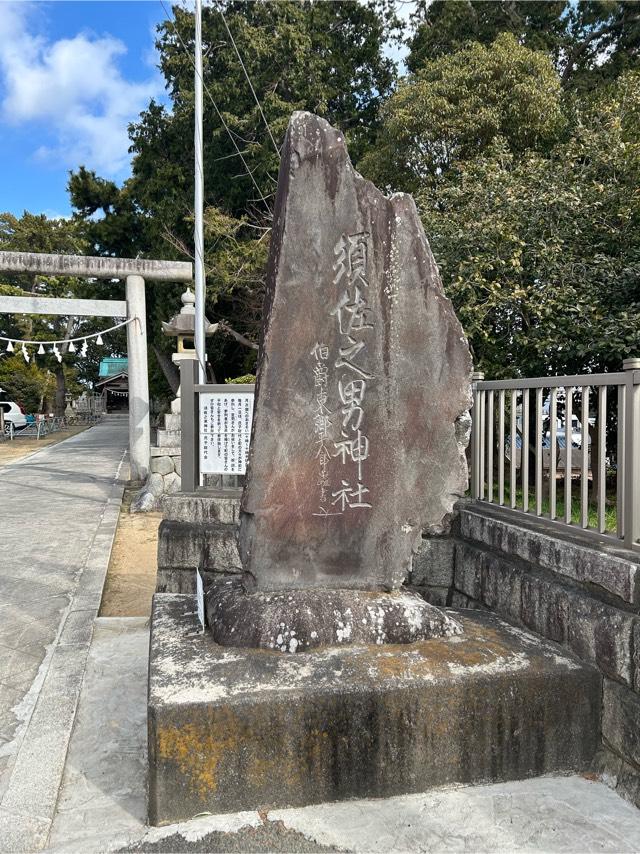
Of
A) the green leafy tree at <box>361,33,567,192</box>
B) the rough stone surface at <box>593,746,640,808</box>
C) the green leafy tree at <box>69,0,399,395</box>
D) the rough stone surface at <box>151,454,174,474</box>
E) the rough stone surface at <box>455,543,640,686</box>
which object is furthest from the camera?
the green leafy tree at <box>69,0,399,395</box>

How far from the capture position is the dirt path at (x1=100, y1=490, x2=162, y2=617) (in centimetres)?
572

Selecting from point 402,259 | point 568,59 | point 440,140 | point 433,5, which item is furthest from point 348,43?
point 402,259

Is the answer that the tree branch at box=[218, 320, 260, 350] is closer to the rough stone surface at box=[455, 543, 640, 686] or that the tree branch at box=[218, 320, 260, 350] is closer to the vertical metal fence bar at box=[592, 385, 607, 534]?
the rough stone surface at box=[455, 543, 640, 686]

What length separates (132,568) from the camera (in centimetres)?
723

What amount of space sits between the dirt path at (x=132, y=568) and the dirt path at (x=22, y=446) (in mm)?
9646

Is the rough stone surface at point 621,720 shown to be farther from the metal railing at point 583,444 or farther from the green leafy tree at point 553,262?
the green leafy tree at point 553,262

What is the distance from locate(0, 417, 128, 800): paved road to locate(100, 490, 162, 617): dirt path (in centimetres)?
36

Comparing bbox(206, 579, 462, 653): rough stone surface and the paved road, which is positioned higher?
bbox(206, 579, 462, 653): rough stone surface

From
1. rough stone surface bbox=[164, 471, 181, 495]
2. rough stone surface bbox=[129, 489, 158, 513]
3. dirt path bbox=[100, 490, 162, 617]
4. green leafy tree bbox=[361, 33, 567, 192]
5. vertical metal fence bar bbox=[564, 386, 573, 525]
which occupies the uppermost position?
green leafy tree bbox=[361, 33, 567, 192]

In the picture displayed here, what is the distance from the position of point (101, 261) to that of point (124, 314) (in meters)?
1.11

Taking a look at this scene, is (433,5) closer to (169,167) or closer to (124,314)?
(169,167)

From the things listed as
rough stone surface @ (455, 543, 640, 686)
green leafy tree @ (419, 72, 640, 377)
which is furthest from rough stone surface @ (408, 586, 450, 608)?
green leafy tree @ (419, 72, 640, 377)

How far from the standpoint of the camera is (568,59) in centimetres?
1407

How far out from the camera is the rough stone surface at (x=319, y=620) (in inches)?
115
